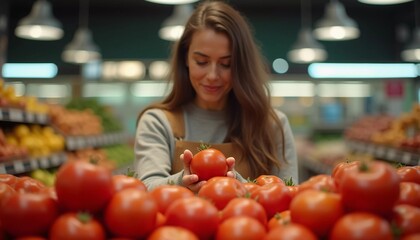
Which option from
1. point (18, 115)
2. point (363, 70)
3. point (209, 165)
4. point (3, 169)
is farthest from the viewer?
point (363, 70)

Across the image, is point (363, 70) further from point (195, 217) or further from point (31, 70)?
point (195, 217)

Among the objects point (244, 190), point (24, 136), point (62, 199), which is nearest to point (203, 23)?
point (244, 190)

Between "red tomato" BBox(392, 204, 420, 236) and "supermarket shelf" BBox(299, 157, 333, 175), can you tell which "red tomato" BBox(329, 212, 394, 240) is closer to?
"red tomato" BBox(392, 204, 420, 236)

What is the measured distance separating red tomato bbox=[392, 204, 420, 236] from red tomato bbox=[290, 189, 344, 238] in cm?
13

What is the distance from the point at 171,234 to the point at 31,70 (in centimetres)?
1159

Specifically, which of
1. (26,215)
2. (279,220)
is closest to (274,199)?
(279,220)

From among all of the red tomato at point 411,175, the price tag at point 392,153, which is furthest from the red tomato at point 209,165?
the price tag at point 392,153

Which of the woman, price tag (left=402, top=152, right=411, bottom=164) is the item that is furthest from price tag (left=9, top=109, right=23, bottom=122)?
price tag (left=402, top=152, right=411, bottom=164)

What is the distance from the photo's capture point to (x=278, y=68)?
11.6 metres

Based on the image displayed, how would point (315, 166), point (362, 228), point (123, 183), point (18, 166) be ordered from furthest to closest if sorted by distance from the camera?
point (315, 166) → point (18, 166) → point (123, 183) → point (362, 228)

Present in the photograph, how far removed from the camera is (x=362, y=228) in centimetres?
93

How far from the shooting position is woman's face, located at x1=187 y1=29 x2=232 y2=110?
2.16m

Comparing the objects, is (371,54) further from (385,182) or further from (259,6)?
(385,182)

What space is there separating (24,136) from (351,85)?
907 centimetres
